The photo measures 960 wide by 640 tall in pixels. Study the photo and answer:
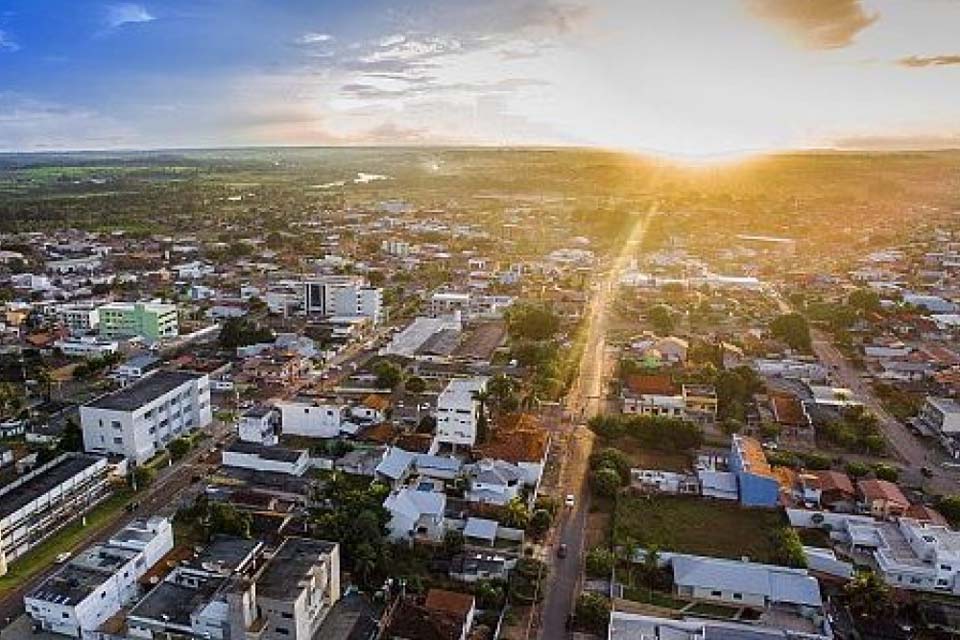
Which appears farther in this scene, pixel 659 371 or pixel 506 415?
pixel 659 371

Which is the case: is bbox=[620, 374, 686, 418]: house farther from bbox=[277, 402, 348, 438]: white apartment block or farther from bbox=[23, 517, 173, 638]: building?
bbox=[23, 517, 173, 638]: building

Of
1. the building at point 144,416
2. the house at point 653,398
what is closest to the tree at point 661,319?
the house at point 653,398

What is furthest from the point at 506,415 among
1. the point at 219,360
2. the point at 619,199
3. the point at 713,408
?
the point at 619,199

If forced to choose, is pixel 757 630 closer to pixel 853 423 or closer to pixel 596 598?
pixel 596 598

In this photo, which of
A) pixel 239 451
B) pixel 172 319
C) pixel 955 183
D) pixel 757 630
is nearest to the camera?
pixel 757 630

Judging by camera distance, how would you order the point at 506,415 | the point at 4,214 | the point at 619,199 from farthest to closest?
the point at 619,199 → the point at 4,214 → the point at 506,415

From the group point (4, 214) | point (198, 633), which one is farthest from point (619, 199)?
point (198, 633)

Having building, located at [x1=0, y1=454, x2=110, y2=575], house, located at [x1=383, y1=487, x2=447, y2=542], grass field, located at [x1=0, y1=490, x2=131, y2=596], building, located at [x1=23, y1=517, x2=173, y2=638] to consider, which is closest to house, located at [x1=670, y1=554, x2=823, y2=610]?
house, located at [x1=383, y1=487, x2=447, y2=542]
